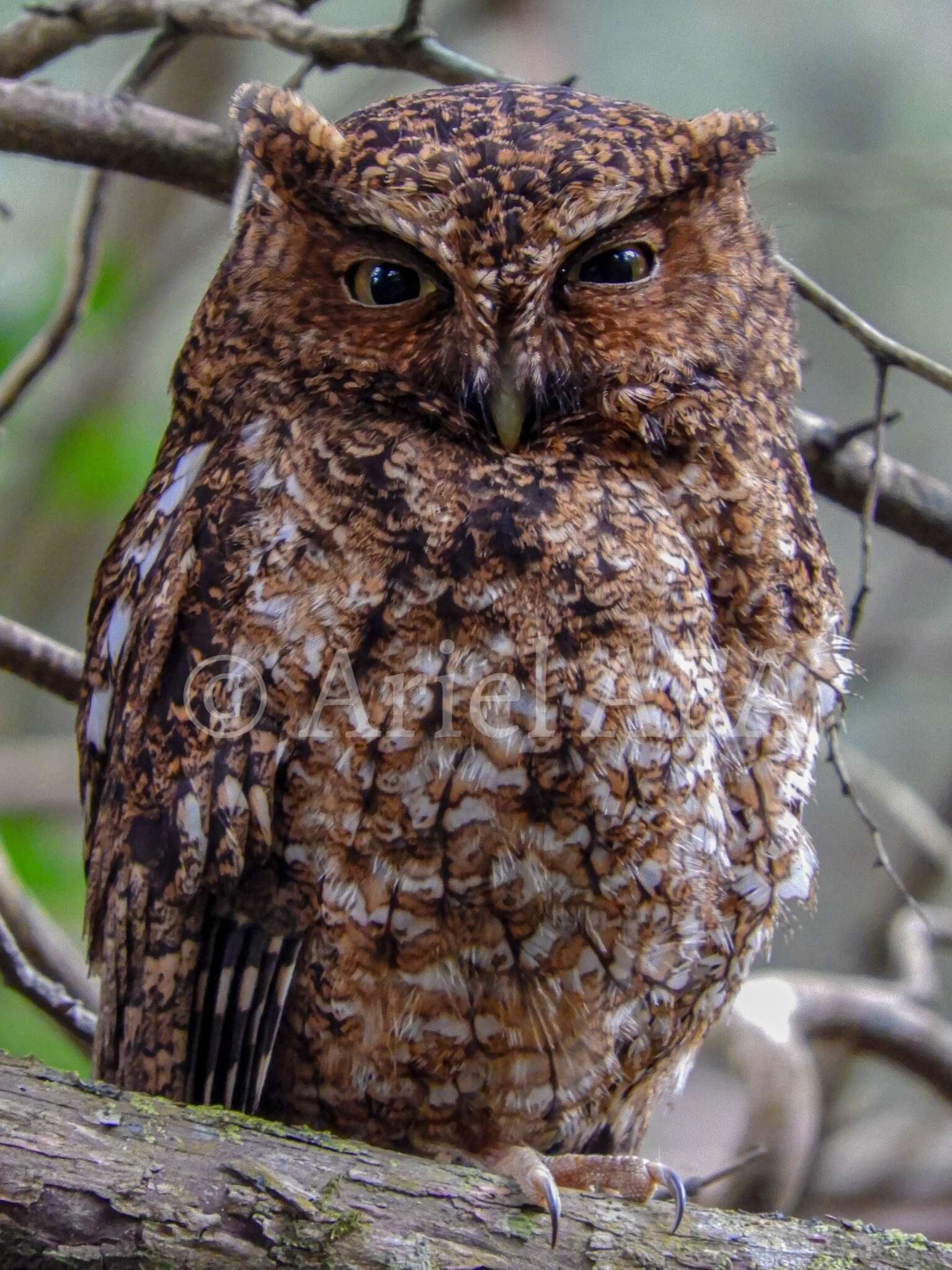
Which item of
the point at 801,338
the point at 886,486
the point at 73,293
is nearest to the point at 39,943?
the point at 73,293

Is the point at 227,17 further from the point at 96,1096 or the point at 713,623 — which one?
the point at 96,1096

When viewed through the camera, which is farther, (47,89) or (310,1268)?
(47,89)

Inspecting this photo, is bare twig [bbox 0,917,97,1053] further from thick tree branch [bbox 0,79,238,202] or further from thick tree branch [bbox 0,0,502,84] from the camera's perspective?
thick tree branch [bbox 0,0,502,84]

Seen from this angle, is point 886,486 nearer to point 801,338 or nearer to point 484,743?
point 484,743

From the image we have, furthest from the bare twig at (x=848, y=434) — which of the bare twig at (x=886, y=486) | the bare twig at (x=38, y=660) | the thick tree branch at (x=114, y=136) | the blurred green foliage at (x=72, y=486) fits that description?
the blurred green foliage at (x=72, y=486)

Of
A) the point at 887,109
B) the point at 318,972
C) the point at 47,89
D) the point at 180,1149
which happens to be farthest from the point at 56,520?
the point at 887,109

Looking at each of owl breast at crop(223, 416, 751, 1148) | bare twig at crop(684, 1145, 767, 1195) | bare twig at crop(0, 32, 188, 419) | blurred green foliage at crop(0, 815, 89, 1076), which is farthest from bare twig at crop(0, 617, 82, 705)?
bare twig at crop(684, 1145, 767, 1195)
